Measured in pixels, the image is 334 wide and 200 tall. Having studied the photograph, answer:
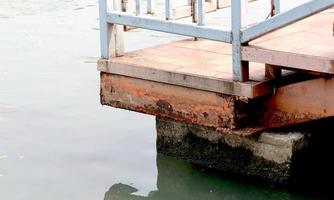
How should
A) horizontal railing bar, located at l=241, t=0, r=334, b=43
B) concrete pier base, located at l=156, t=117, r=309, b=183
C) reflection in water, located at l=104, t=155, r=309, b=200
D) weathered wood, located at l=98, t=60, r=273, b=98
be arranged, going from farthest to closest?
reflection in water, located at l=104, t=155, r=309, b=200 < concrete pier base, located at l=156, t=117, r=309, b=183 < weathered wood, located at l=98, t=60, r=273, b=98 < horizontal railing bar, located at l=241, t=0, r=334, b=43

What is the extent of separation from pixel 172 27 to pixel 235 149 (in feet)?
3.16

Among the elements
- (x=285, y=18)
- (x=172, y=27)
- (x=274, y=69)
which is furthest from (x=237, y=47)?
(x=172, y=27)

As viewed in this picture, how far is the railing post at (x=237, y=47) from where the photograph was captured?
4.85m

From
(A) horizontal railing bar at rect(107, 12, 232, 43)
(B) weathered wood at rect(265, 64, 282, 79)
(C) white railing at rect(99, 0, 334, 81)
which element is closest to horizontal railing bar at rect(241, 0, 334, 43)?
(C) white railing at rect(99, 0, 334, 81)

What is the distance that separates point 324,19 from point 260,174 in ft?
4.79

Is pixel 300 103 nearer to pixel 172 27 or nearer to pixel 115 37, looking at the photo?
pixel 172 27

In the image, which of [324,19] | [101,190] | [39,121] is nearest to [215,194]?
[101,190]

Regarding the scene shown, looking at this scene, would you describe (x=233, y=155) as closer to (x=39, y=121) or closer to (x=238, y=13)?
(x=238, y=13)

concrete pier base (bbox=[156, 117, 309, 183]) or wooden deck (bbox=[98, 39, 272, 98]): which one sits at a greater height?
wooden deck (bbox=[98, 39, 272, 98])

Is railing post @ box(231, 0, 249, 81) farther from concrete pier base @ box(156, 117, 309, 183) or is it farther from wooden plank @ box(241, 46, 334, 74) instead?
concrete pier base @ box(156, 117, 309, 183)

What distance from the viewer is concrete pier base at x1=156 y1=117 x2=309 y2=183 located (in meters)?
5.04

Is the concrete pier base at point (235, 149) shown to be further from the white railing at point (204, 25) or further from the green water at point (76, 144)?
the white railing at point (204, 25)

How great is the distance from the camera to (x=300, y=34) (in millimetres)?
5391

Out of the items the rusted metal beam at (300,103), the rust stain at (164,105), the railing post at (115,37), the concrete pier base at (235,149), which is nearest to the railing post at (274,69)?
the rusted metal beam at (300,103)
